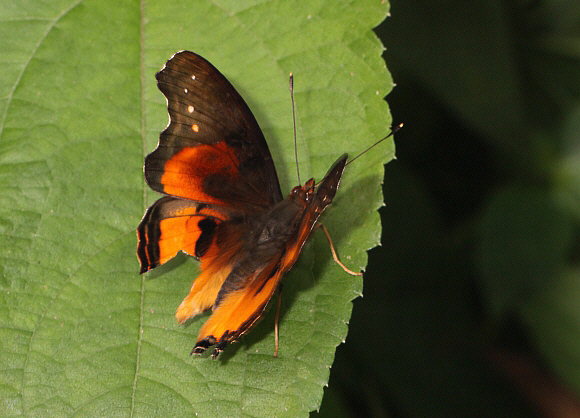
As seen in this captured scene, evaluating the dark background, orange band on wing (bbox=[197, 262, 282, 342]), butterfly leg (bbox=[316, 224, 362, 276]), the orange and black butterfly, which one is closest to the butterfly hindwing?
the orange and black butterfly

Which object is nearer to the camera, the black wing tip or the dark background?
the black wing tip

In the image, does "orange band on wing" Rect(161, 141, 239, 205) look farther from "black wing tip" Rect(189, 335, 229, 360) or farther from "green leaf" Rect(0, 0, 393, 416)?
"black wing tip" Rect(189, 335, 229, 360)

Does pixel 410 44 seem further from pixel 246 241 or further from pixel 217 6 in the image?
pixel 246 241

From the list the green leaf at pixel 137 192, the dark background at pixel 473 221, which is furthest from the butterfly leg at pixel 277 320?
the dark background at pixel 473 221

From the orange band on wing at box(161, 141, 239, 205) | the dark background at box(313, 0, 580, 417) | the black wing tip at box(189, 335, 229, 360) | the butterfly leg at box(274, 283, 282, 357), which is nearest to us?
the black wing tip at box(189, 335, 229, 360)

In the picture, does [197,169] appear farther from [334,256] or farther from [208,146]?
[334,256]

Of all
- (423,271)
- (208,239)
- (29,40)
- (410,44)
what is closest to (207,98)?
(208,239)
